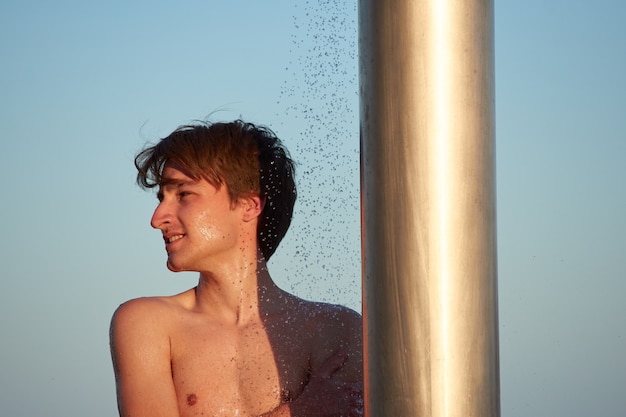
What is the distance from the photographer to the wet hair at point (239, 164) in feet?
17.2

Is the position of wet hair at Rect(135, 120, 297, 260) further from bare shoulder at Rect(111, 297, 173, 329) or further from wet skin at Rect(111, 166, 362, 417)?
bare shoulder at Rect(111, 297, 173, 329)

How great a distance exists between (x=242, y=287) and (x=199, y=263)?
0.98ft

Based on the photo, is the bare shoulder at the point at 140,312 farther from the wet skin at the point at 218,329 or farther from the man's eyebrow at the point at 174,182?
the man's eyebrow at the point at 174,182

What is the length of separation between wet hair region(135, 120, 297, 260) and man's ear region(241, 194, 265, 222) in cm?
3

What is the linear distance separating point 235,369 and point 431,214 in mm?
3594

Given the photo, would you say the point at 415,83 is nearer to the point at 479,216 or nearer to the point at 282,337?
the point at 479,216

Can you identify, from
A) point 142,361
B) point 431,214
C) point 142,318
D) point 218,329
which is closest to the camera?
point 431,214

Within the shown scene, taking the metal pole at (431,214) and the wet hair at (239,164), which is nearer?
the metal pole at (431,214)

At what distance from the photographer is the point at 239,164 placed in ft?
17.4

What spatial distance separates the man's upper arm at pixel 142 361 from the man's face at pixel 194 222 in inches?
13.4

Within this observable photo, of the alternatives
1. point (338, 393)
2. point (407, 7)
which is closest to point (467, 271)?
point (407, 7)

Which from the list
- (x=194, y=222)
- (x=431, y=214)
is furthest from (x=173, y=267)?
(x=431, y=214)

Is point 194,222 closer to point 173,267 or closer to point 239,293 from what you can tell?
point 173,267

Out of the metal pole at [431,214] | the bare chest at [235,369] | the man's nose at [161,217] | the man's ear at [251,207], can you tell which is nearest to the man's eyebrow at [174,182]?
the man's nose at [161,217]
